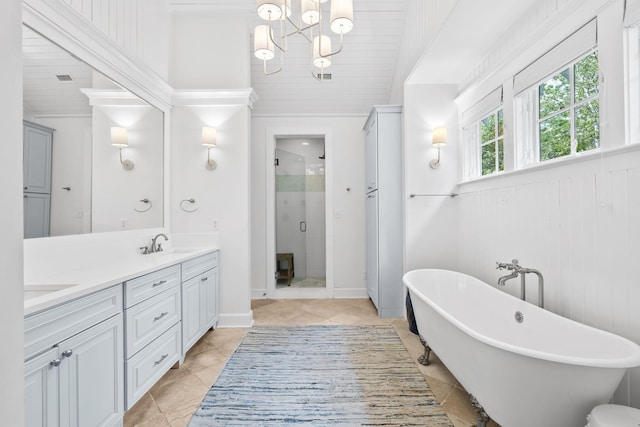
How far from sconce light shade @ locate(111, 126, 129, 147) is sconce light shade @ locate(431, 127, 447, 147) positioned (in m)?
2.74

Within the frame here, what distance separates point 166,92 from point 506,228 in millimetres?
3321

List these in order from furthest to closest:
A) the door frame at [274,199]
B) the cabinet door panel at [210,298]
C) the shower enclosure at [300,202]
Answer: the shower enclosure at [300,202]
the door frame at [274,199]
the cabinet door panel at [210,298]

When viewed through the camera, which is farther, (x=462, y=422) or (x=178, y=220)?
(x=178, y=220)

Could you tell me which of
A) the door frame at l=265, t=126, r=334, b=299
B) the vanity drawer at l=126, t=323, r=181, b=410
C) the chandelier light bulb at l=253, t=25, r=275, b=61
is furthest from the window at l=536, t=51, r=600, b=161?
the vanity drawer at l=126, t=323, r=181, b=410

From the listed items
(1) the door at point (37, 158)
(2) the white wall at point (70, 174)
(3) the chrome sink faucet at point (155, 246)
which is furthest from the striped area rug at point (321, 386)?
(1) the door at point (37, 158)

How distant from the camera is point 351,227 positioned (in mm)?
4215

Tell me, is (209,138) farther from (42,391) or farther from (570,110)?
(570,110)

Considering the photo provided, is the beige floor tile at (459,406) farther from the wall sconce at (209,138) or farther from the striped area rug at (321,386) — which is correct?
the wall sconce at (209,138)

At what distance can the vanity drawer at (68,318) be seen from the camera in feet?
3.79

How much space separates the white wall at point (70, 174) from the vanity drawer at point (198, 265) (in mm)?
724

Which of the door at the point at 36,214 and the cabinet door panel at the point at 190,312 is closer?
the door at the point at 36,214

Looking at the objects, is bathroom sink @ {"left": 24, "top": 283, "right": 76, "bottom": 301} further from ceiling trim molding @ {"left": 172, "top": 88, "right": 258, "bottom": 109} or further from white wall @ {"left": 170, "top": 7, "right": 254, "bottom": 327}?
ceiling trim molding @ {"left": 172, "top": 88, "right": 258, "bottom": 109}

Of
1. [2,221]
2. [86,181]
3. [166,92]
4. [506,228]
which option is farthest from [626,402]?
[166,92]

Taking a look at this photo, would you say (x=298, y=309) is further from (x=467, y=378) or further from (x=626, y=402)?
(x=626, y=402)
